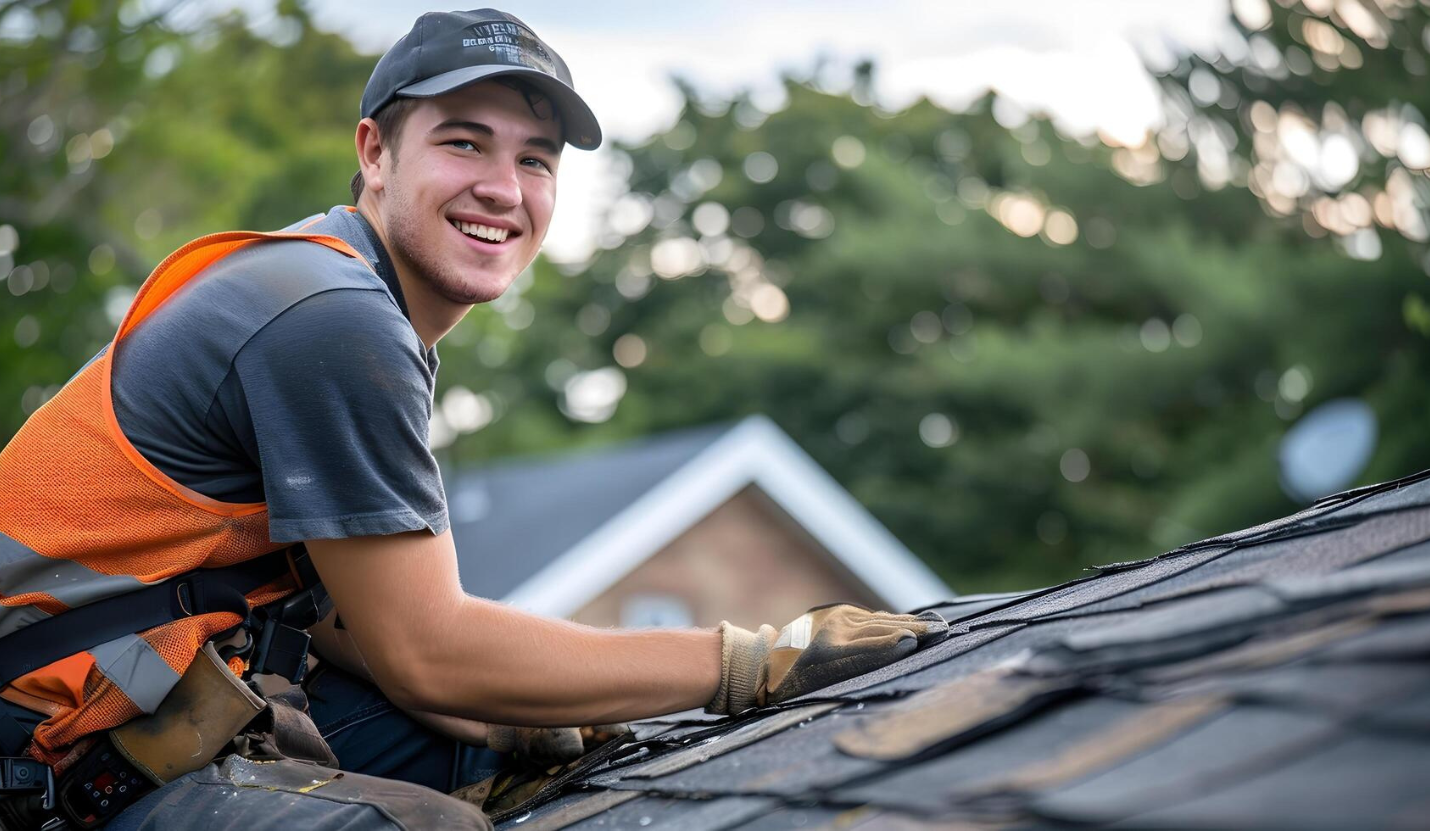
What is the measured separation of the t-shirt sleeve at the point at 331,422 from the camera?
2.27 metres

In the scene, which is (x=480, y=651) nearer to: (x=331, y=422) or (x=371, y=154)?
(x=331, y=422)

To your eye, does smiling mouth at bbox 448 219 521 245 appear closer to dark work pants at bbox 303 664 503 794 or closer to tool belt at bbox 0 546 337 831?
tool belt at bbox 0 546 337 831

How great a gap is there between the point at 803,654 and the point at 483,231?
3.71ft

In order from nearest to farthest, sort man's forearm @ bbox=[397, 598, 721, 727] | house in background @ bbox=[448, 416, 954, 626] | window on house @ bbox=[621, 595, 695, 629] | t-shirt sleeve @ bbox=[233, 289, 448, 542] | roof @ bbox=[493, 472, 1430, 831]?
roof @ bbox=[493, 472, 1430, 831], t-shirt sleeve @ bbox=[233, 289, 448, 542], man's forearm @ bbox=[397, 598, 721, 727], house in background @ bbox=[448, 416, 954, 626], window on house @ bbox=[621, 595, 695, 629]

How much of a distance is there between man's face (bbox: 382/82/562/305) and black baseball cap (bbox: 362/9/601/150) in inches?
2.1

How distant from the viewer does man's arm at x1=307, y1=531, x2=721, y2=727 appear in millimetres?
2318

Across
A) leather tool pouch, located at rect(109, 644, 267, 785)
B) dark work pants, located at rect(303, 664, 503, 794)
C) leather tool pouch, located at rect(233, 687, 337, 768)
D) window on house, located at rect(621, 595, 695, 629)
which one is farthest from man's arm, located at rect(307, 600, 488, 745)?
window on house, located at rect(621, 595, 695, 629)

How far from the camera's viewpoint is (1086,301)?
25125mm

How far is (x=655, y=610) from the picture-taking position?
1488cm

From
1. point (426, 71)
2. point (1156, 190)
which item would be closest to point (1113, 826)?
point (426, 71)

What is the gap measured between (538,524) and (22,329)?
616cm

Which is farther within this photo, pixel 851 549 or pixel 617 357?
pixel 617 357

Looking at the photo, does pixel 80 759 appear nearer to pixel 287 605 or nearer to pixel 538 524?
pixel 287 605

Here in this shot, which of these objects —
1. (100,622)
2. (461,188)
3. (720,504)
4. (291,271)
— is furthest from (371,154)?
(720,504)
